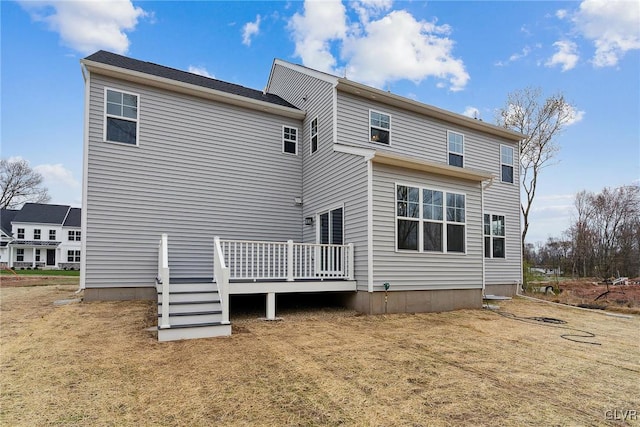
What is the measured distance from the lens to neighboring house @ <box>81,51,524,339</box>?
8156 mm

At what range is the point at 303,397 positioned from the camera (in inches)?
135

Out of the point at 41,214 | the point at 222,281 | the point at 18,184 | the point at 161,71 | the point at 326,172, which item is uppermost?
the point at 18,184

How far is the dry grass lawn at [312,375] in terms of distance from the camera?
3.05 metres

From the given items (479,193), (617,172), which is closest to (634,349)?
(479,193)

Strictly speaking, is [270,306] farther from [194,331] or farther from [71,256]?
[71,256]

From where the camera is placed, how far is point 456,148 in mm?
12453

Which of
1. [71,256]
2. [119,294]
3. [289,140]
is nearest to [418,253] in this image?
[289,140]

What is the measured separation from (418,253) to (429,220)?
0.87 metres

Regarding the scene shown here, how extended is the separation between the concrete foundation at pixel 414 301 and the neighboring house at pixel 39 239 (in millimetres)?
33325

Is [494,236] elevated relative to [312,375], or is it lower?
elevated

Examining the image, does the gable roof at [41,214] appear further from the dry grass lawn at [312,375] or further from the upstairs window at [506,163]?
the upstairs window at [506,163]

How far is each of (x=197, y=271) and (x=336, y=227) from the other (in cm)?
392

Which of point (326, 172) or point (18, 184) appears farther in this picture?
point (18, 184)

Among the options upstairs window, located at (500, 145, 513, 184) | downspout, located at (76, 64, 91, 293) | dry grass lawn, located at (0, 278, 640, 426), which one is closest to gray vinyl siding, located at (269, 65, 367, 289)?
dry grass lawn, located at (0, 278, 640, 426)
